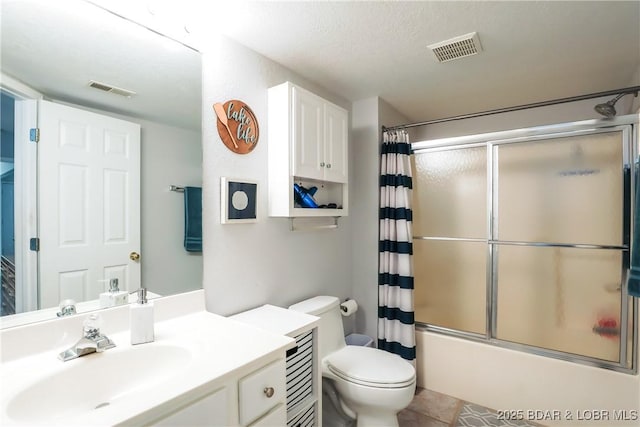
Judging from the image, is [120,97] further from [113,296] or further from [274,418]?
[274,418]

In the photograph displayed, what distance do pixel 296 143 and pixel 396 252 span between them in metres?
1.11

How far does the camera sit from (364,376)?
5.29ft

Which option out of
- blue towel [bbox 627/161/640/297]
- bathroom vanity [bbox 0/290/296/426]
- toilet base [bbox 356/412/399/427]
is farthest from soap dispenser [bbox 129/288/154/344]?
blue towel [bbox 627/161/640/297]

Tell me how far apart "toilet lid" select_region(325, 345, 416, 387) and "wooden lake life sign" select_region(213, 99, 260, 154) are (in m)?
1.28

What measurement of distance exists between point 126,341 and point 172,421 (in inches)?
18.4

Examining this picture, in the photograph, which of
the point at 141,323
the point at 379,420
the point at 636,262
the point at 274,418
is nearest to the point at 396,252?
the point at 379,420

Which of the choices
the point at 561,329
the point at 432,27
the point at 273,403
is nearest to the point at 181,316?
the point at 273,403

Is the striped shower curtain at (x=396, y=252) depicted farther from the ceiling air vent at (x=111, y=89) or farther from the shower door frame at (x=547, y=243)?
the ceiling air vent at (x=111, y=89)

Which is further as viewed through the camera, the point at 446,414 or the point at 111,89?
the point at 446,414

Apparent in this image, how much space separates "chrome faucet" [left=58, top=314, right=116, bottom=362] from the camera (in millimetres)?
964

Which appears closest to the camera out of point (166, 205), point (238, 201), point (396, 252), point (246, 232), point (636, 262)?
point (166, 205)

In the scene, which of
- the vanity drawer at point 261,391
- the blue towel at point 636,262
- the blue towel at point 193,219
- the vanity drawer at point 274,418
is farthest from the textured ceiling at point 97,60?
the blue towel at point 636,262

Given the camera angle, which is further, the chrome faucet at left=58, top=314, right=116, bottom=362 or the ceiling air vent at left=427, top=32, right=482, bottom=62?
the ceiling air vent at left=427, top=32, right=482, bottom=62

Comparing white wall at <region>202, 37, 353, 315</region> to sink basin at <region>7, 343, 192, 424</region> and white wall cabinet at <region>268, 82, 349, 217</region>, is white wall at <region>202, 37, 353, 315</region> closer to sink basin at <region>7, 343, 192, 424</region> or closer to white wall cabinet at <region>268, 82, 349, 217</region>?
white wall cabinet at <region>268, 82, 349, 217</region>
